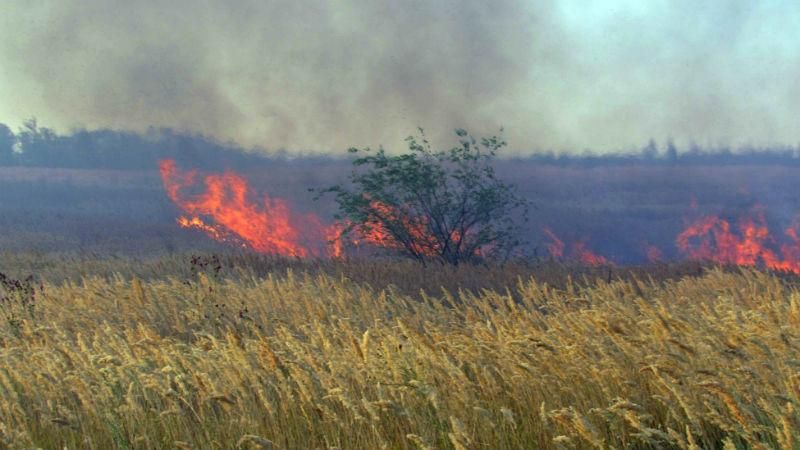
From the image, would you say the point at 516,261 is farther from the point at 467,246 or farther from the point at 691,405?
the point at 691,405

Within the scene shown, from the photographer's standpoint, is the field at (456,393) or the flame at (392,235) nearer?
the field at (456,393)

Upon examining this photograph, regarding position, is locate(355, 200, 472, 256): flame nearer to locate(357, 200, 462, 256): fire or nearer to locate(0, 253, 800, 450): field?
locate(357, 200, 462, 256): fire

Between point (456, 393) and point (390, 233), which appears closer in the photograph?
point (456, 393)

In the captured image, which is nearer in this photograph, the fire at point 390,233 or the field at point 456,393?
the field at point 456,393

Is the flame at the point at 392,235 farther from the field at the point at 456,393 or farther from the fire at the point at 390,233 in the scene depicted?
the field at the point at 456,393

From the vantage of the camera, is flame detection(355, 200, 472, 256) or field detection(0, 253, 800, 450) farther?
flame detection(355, 200, 472, 256)

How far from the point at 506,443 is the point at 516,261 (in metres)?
18.8

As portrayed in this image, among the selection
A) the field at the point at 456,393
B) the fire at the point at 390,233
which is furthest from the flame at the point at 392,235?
the field at the point at 456,393

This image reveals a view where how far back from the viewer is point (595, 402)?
219 inches

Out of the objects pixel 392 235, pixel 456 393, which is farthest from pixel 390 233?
pixel 456 393

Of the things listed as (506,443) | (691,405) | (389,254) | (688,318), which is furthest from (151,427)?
(389,254)

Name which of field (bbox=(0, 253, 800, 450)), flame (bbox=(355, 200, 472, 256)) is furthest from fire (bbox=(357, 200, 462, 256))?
field (bbox=(0, 253, 800, 450))

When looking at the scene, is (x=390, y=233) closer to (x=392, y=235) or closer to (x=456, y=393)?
(x=392, y=235)

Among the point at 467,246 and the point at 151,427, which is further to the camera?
the point at 467,246
